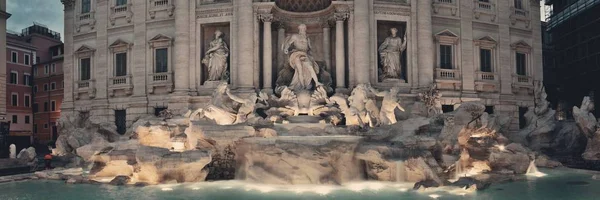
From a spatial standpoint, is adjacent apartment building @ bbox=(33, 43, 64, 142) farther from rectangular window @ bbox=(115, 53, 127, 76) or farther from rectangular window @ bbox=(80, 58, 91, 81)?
rectangular window @ bbox=(115, 53, 127, 76)

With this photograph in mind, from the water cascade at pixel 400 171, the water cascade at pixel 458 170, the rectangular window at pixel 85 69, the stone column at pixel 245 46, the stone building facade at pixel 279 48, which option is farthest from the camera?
the rectangular window at pixel 85 69

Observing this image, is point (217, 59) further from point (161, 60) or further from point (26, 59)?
point (26, 59)

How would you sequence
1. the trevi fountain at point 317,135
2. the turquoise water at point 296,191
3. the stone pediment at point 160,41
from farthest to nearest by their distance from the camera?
1. the stone pediment at point 160,41
2. the trevi fountain at point 317,135
3. the turquoise water at point 296,191

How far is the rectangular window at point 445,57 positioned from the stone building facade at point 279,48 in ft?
0.20

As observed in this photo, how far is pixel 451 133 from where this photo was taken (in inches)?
748

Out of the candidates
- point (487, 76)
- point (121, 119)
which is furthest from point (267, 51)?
point (487, 76)

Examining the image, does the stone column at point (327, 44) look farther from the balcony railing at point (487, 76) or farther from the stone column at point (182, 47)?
the balcony railing at point (487, 76)

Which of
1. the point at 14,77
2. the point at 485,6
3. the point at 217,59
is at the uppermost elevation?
the point at 485,6

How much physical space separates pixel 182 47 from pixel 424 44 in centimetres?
1375

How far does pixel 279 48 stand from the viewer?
27.5m

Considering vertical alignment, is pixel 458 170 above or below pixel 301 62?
below

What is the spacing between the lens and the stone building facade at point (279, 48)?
84.5 ft

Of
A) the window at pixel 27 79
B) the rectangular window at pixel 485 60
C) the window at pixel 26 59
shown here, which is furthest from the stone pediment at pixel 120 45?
the window at pixel 27 79

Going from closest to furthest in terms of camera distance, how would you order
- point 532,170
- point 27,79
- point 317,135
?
point 317,135 < point 532,170 < point 27,79
